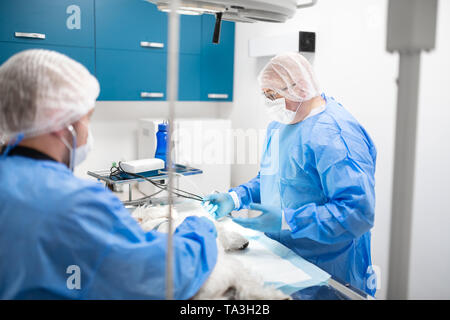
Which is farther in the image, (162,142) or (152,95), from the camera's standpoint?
(152,95)

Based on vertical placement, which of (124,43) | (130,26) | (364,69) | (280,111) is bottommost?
(280,111)

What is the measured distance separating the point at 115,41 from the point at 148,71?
36cm

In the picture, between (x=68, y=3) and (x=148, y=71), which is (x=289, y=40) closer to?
(x=148, y=71)

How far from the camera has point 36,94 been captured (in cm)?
88

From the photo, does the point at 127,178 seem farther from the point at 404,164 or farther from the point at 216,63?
the point at 216,63

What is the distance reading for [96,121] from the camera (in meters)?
3.48

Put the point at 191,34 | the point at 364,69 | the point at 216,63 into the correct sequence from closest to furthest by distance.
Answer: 1. the point at 364,69
2. the point at 191,34
3. the point at 216,63

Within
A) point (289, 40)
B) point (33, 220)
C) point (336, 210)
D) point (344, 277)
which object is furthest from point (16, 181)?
point (289, 40)

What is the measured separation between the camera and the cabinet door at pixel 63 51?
9.40 feet

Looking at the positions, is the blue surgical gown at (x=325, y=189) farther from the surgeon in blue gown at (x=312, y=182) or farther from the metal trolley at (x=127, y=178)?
the metal trolley at (x=127, y=178)

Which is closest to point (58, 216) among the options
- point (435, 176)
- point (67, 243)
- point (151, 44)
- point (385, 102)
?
point (67, 243)

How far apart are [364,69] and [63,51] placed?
224 centimetres

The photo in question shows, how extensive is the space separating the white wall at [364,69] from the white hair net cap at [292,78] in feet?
2.29

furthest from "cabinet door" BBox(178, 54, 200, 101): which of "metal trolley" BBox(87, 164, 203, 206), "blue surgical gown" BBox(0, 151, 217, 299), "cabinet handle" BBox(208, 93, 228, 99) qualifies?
"blue surgical gown" BBox(0, 151, 217, 299)
